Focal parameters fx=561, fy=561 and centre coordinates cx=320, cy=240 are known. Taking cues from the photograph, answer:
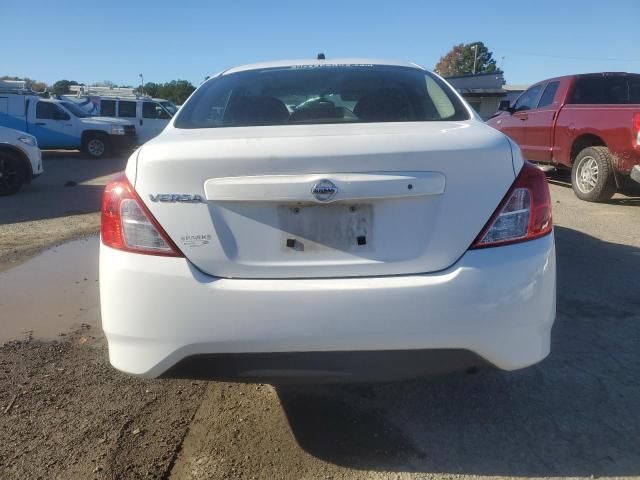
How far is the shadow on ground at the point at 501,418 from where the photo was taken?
2342 mm

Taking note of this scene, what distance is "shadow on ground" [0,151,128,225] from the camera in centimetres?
806

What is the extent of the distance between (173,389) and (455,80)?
114ft

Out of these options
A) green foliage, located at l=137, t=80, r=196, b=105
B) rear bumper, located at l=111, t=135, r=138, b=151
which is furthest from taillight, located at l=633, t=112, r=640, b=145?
green foliage, located at l=137, t=80, r=196, b=105

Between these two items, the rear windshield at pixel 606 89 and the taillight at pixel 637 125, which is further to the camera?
the rear windshield at pixel 606 89

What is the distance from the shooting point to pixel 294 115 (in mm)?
2912

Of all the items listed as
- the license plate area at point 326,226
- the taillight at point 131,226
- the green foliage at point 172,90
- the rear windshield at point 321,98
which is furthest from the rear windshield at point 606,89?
the green foliage at point 172,90

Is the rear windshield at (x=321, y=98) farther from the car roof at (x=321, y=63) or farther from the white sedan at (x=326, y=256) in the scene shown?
the white sedan at (x=326, y=256)

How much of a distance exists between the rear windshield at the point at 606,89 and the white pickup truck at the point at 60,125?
13.5 metres

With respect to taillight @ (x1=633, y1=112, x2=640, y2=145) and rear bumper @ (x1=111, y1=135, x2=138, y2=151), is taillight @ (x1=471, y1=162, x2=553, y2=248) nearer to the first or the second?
taillight @ (x1=633, y1=112, x2=640, y2=145)

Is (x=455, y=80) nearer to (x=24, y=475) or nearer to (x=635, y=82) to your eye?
(x=635, y=82)

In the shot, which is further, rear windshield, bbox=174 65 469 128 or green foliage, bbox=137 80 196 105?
green foliage, bbox=137 80 196 105

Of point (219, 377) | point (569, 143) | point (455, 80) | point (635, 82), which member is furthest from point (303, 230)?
point (455, 80)

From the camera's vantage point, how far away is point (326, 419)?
2.66 metres

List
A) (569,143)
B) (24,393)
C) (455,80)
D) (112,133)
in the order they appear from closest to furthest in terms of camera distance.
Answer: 1. (24,393)
2. (569,143)
3. (112,133)
4. (455,80)
